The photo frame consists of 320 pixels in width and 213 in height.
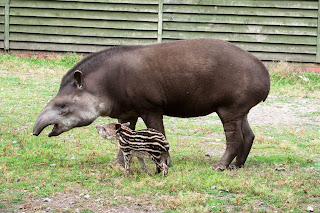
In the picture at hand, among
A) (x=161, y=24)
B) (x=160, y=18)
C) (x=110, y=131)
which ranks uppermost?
(x=160, y=18)

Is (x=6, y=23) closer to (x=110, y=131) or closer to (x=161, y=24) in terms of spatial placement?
(x=161, y=24)

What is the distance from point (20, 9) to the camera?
15094 millimetres

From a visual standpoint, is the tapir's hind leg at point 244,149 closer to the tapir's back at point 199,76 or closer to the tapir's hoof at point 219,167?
the tapir's hoof at point 219,167

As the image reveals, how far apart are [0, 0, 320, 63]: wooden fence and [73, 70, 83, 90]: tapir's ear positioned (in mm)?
8491

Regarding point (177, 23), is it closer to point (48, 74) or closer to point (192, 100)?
point (48, 74)

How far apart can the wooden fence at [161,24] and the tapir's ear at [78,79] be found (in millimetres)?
8491

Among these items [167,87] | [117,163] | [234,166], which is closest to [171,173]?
[117,163]

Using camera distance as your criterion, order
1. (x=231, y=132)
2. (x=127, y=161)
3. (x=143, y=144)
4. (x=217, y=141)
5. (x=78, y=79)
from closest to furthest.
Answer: (x=143, y=144), (x=127, y=161), (x=78, y=79), (x=231, y=132), (x=217, y=141)

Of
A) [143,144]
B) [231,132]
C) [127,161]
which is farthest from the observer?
[231,132]

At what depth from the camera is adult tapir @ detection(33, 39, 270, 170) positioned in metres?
6.44

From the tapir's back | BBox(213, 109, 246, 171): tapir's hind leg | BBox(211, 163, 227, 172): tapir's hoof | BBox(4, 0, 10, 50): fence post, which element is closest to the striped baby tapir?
the tapir's back

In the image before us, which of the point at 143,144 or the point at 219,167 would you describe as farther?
the point at 219,167

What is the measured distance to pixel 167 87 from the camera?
6516mm

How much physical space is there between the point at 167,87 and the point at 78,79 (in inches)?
44.5
